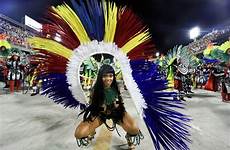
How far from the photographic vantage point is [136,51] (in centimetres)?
423

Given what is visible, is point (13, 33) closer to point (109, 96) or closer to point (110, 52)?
point (110, 52)

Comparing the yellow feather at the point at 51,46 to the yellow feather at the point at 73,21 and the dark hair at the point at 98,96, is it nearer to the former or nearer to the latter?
the yellow feather at the point at 73,21

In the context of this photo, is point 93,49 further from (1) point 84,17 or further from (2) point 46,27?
(2) point 46,27

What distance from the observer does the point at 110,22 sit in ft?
13.3

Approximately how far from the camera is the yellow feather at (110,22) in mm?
4039

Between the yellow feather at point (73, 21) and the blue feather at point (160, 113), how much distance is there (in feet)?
2.59

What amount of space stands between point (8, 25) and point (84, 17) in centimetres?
2793

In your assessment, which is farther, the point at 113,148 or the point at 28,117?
the point at 28,117

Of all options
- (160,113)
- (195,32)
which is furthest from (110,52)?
(195,32)

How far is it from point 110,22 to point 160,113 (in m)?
1.31

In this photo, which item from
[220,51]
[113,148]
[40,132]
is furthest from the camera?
[220,51]

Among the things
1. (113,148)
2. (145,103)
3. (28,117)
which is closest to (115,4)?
(145,103)

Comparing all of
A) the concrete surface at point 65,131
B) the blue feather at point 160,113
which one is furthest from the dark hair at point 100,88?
the concrete surface at point 65,131

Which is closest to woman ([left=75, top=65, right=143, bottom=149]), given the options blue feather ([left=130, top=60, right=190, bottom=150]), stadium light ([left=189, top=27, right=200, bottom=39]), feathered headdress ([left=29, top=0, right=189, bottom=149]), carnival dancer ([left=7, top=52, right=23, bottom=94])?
feathered headdress ([left=29, top=0, right=189, bottom=149])
